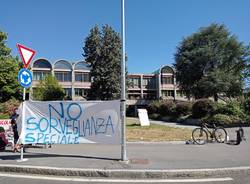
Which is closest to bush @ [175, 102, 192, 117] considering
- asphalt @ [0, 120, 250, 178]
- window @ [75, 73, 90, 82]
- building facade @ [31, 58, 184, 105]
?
asphalt @ [0, 120, 250, 178]

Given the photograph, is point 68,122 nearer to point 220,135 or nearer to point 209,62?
point 220,135

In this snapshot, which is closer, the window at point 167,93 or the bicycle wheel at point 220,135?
the bicycle wheel at point 220,135

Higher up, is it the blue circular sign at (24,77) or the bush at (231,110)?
the blue circular sign at (24,77)

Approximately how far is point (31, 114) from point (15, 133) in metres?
2.52

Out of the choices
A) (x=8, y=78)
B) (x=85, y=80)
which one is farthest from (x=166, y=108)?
(x=85, y=80)

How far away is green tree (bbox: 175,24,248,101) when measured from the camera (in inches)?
1923

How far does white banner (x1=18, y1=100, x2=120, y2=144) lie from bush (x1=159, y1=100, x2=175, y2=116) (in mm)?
31876

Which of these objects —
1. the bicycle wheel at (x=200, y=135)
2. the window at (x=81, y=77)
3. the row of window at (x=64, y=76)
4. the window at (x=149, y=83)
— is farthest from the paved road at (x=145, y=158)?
the window at (x=149, y=83)

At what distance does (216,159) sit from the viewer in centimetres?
941

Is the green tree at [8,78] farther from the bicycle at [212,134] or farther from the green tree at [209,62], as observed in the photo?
the bicycle at [212,134]

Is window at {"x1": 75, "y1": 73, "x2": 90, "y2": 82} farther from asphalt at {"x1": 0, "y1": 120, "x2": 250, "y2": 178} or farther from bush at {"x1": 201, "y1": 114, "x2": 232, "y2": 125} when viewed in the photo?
asphalt at {"x1": 0, "y1": 120, "x2": 250, "y2": 178}

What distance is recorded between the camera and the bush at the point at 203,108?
29.2m

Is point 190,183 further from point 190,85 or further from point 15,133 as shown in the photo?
point 190,85

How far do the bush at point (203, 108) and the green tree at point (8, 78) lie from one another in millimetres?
24541
